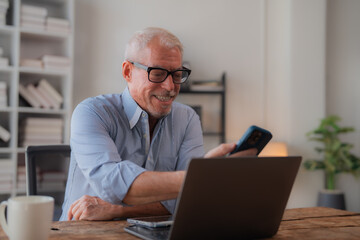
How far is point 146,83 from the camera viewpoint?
5.32 ft

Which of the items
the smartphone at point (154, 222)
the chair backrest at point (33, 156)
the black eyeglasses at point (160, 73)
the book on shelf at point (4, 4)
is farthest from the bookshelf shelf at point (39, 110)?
the smartphone at point (154, 222)

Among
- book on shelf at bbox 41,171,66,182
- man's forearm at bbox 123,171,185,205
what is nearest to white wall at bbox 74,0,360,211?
book on shelf at bbox 41,171,66,182

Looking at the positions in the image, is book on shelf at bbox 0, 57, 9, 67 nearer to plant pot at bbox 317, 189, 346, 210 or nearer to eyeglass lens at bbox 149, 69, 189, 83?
eyeglass lens at bbox 149, 69, 189, 83

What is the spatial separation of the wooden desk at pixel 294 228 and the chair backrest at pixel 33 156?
0.46 meters

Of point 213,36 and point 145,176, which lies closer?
point 145,176

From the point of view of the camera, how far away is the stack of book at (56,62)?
10.9ft

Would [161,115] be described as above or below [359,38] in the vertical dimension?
below

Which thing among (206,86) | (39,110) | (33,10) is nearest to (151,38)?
(39,110)

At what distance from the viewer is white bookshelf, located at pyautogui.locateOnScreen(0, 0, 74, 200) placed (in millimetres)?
3221

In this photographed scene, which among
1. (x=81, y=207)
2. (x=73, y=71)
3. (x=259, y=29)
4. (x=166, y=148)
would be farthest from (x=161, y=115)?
(x=259, y=29)

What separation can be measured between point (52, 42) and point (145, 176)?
9.09ft

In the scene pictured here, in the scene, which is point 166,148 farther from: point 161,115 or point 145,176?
point 145,176

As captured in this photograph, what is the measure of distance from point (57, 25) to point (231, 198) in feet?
9.34

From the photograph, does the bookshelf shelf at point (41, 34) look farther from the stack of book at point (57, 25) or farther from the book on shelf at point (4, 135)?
the book on shelf at point (4, 135)
